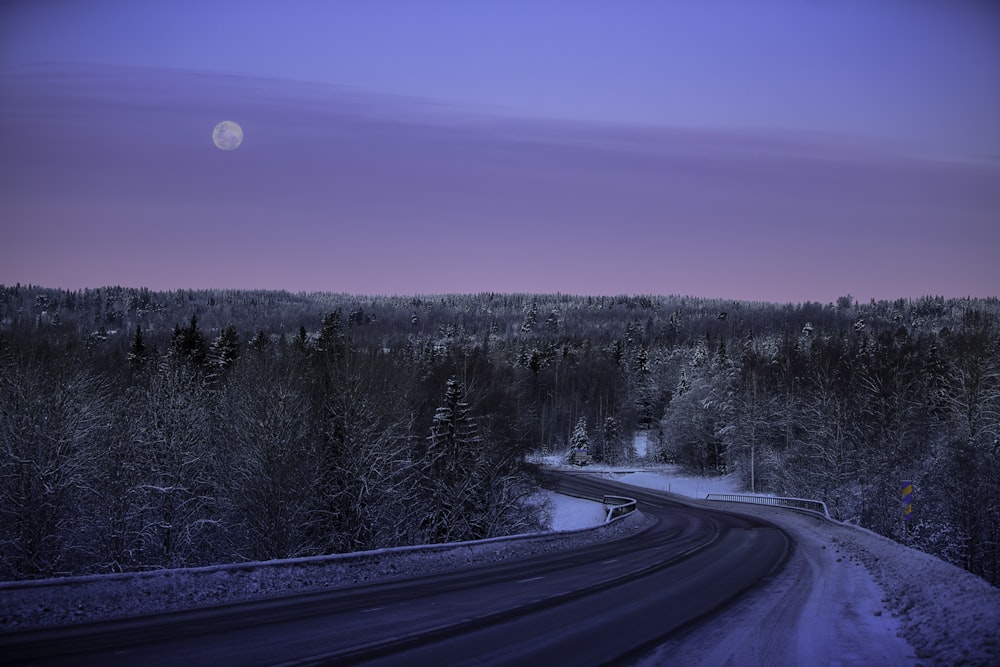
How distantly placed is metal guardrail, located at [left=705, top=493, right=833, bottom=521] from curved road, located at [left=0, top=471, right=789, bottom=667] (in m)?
29.1

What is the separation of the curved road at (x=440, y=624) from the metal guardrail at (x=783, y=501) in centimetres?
2905

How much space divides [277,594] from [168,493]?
20644 millimetres

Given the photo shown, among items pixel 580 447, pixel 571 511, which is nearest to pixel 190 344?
pixel 571 511

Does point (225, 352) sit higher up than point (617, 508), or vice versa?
point (225, 352)

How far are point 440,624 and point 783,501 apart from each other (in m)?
48.9

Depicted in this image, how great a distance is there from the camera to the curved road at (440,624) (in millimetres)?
9508

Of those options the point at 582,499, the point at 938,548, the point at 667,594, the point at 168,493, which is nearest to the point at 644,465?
the point at 582,499

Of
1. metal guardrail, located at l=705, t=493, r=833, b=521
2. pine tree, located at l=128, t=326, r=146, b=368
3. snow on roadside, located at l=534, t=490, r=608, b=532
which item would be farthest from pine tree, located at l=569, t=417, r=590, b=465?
pine tree, located at l=128, t=326, r=146, b=368

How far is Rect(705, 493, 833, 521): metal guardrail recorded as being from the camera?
4641 centimetres

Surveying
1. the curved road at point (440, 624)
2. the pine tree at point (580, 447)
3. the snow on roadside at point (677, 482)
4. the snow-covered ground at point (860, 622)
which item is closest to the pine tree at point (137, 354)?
the snow on roadside at point (677, 482)

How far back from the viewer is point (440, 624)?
11750 millimetres

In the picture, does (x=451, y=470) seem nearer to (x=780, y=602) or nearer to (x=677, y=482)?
(x=780, y=602)

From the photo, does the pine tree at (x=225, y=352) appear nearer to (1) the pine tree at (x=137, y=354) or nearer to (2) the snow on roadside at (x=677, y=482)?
(1) the pine tree at (x=137, y=354)

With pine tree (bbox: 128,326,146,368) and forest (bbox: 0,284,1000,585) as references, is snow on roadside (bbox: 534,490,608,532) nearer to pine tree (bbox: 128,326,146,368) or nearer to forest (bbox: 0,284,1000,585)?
forest (bbox: 0,284,1000,585)
